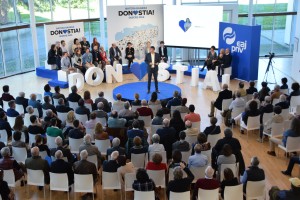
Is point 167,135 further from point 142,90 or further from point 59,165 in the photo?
point 142,90

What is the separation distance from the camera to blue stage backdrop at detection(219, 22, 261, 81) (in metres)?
15.6

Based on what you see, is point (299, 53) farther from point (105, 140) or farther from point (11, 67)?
point (11, 67)

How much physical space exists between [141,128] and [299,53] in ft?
31.1

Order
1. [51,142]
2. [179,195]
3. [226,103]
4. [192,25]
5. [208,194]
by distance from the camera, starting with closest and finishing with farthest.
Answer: [179,195] < [208,194] < [51,142] < [226,103] < [192,25]

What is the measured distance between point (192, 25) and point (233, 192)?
38.7 feet

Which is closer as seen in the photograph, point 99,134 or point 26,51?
point 99,134

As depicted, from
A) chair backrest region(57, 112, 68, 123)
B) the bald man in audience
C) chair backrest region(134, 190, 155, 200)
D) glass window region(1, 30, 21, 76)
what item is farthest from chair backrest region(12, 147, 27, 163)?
glass window region(1, 30, 21, 76)

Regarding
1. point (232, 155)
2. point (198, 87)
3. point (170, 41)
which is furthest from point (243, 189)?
point (170, 41)

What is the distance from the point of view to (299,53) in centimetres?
1571

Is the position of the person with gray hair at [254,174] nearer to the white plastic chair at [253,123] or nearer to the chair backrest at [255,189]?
the chair backrest at [255,189]

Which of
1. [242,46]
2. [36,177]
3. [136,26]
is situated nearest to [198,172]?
[36,177]

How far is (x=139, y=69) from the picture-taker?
16453 mm

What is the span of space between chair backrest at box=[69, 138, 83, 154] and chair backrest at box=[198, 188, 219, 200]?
3132 millimetres

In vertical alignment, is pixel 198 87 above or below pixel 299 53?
below
